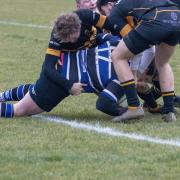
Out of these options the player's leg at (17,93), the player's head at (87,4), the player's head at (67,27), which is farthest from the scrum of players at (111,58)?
the player's head at (87,4)

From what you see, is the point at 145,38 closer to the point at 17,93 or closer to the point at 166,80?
the point at 166,80

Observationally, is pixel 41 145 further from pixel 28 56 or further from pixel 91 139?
pixel 28 56

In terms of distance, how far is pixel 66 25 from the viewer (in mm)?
6824

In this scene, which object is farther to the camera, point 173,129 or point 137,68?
point 137,68

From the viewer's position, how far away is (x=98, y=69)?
7227 mm

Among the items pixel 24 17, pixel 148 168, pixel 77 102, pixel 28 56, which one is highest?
pixel 148 168

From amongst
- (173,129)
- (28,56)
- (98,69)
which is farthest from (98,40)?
(28,56)

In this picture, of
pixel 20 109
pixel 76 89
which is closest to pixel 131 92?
pixel 76 89

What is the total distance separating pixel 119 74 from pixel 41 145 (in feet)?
4.71

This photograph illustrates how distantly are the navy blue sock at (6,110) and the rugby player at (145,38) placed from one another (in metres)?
1.07

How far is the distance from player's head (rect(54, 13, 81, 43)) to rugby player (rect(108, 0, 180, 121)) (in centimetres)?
43

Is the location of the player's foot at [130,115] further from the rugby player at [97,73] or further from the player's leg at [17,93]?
the player's leg at [17,93]

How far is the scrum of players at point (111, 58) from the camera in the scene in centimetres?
686

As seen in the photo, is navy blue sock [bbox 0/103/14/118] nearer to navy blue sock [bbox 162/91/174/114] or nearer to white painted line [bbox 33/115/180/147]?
white painted line [bbox 33/115/180/147]
